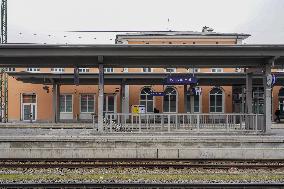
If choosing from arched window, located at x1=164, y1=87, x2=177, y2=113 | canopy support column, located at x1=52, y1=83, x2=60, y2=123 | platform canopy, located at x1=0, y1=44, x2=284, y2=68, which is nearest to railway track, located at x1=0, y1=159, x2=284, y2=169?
platform canopy, located at x1=0, y1=44, x2=284, y2=68

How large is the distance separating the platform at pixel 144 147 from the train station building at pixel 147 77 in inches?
105

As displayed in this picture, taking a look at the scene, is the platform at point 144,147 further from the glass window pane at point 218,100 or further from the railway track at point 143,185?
the glass window pane at point 218,100

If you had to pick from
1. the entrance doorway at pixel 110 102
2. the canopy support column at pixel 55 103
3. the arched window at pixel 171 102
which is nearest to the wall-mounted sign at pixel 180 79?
the canopy support column at pixel 55 103

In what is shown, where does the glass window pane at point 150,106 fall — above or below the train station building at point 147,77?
below

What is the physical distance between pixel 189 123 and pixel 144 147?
13.1ft

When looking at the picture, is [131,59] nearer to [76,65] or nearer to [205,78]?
[76,65]

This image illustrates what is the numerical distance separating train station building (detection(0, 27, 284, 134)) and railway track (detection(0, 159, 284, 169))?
4502 mm

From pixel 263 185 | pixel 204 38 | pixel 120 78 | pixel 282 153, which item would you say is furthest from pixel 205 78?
pixel 263 185

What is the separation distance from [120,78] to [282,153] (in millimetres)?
20307

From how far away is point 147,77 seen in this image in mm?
34094

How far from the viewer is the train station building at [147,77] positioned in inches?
736

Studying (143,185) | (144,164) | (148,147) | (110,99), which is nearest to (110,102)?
(110,99)

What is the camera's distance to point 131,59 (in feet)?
68.1

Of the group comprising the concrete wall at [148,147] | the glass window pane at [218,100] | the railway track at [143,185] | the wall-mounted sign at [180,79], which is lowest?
the railway track at [143,185]
